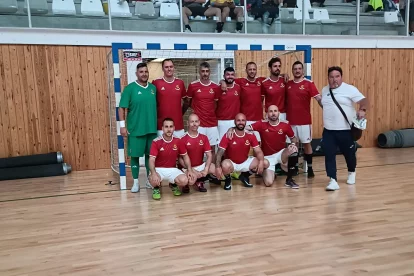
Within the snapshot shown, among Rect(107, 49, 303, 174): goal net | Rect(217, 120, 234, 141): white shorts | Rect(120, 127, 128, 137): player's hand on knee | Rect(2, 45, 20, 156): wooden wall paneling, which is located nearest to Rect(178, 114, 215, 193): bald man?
Rect(217, 120, 234, 141): white shorts

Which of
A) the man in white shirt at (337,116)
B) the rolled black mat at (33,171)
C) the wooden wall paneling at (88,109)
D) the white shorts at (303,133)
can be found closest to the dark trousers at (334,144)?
the man in white shirt at (337,116)

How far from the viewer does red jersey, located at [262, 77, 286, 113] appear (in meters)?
6.00

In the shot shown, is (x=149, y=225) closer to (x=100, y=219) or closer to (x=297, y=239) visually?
(x=100, y=219)

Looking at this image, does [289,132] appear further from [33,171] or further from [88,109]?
[33,171]

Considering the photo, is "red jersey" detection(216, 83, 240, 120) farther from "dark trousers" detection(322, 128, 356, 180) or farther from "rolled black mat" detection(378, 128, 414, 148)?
"rolled black mat" detection(378, 128, 414, 148)

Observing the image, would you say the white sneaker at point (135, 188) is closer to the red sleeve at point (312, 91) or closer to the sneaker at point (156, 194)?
the sneaker at point (156, 194)

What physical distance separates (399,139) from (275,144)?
16.0 feet

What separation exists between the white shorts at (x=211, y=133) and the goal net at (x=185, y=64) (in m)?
1.82

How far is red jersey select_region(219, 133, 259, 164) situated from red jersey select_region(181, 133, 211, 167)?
26 centimetres

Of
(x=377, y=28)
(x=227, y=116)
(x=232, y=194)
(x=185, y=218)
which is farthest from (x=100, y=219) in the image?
(x=377, y=28)

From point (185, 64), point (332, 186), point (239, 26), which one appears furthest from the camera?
point (239, 26)

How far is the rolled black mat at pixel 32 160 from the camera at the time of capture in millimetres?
6934

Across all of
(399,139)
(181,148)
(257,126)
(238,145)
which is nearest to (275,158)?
(257,126)

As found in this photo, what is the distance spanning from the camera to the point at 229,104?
5844 mm
